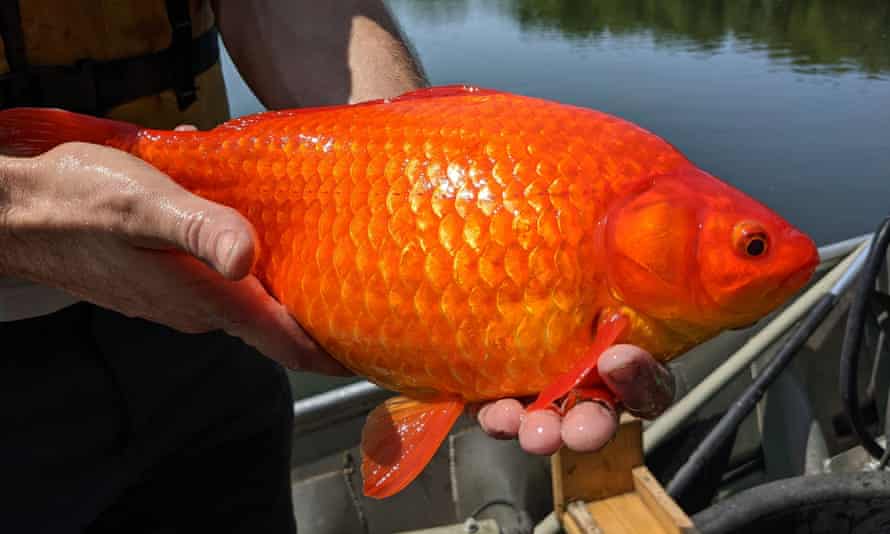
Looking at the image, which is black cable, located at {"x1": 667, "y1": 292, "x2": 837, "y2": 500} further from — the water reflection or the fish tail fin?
the water reflection

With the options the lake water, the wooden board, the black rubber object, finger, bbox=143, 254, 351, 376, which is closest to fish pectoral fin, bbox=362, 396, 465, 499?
finger, bbox=143, 254, 351, 376

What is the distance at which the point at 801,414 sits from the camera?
305 centimetres

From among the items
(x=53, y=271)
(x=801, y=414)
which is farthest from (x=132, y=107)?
(x=801, y=414)

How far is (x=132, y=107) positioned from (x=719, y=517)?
1608 millimetres

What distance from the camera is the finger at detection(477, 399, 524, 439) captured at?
3.83 feet

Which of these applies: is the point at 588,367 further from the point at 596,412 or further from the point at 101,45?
the point at 101,45

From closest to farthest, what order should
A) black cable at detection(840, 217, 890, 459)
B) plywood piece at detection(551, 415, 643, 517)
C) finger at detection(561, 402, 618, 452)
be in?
finger at detection(561, 402, 618, 452) < plywood piece at detection(551, 415, 643, 517) < black cable at detection(840, 217, 890, 459)

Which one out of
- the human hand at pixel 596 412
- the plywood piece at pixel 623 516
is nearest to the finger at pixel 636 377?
the human hand at pixel 596 412

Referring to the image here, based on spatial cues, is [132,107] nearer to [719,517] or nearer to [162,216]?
[162,216]

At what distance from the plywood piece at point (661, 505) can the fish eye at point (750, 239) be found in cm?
98

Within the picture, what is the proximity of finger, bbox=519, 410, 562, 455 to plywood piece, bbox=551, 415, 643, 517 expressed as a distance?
948 millimetres

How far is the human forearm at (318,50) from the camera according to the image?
65.6 inches

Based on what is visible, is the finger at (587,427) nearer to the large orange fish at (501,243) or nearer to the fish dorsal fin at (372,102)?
the large orange fish at (501,243)

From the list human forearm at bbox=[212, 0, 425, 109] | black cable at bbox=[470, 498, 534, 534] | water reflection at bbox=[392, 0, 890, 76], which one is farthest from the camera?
water reflection at bbox=[392, 0, 890, 76]
